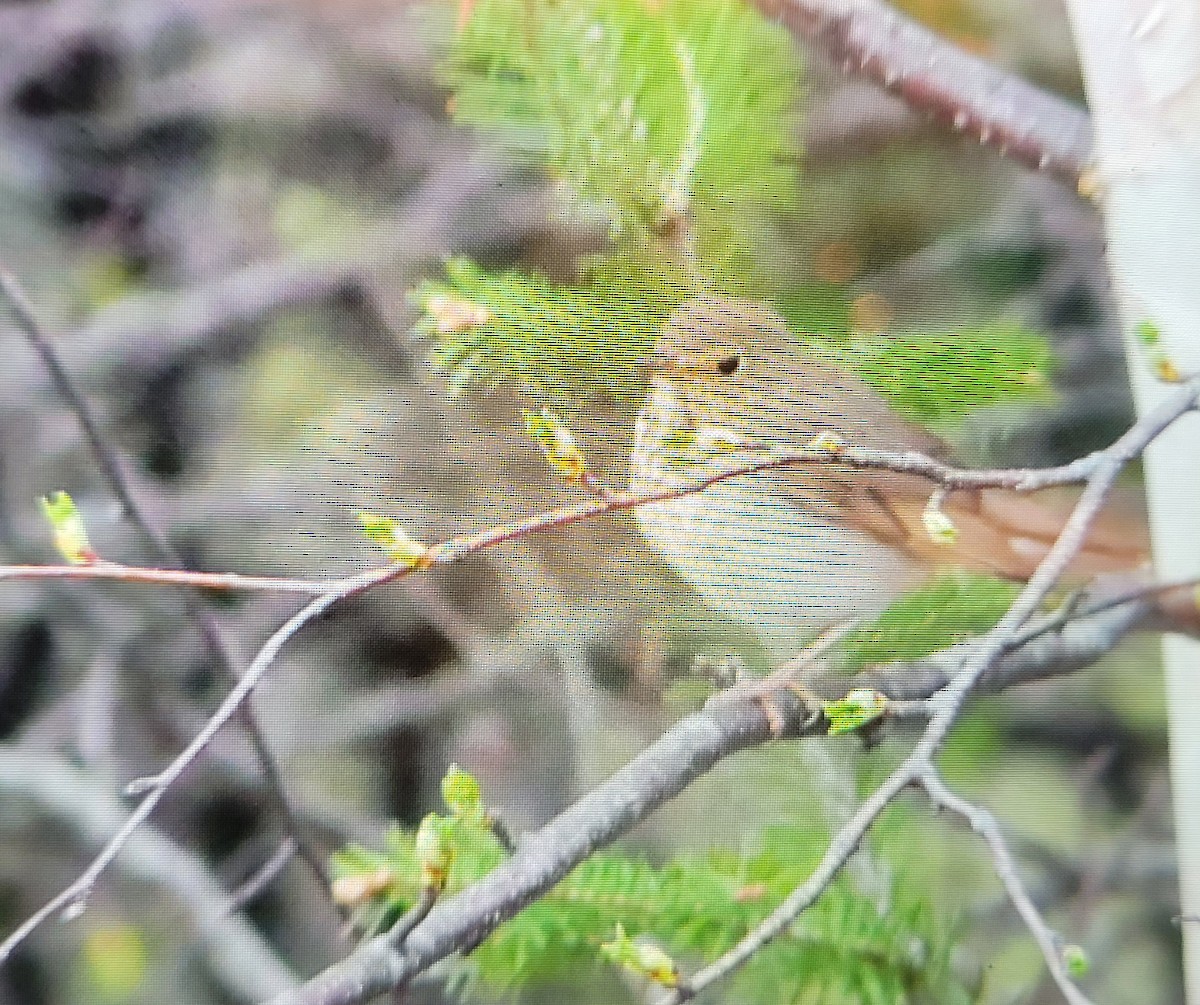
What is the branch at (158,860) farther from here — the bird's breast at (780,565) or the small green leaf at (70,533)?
the bird's breast at (780,565)

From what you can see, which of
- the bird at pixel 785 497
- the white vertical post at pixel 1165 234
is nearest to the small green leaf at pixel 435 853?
the bird at pixel 785 497

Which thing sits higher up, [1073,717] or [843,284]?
[843,284]

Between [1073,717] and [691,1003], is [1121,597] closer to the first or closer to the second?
[1073,717]

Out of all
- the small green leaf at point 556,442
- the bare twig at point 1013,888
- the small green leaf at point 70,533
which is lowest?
the bare twig at point 1013,888

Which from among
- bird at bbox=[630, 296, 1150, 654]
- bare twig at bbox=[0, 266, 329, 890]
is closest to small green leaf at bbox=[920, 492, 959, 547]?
bird at bbox=[630, 296, 1150, 654]

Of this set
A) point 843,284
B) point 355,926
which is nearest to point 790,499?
point 843,284

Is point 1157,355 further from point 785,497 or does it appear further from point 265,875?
point 265,875
